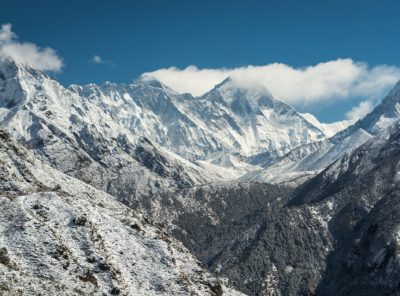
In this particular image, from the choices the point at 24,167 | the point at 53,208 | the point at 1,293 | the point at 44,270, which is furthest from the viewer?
the point at 24,167

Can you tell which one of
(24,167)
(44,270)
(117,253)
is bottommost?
(44,270)

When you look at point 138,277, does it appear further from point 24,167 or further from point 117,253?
point 24,167

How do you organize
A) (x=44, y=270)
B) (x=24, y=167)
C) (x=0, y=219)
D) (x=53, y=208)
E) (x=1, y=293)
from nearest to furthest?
(x=1, y=293) → (x=44, y=270) → (x=0, y=219) → (x=53, y=208) → (x=24, y=167)

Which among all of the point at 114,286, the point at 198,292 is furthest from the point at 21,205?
the point at 198,292

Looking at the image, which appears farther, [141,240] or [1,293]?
[141,240]

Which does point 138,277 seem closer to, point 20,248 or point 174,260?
point 174,260

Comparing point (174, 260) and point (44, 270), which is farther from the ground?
point (174, 260)
